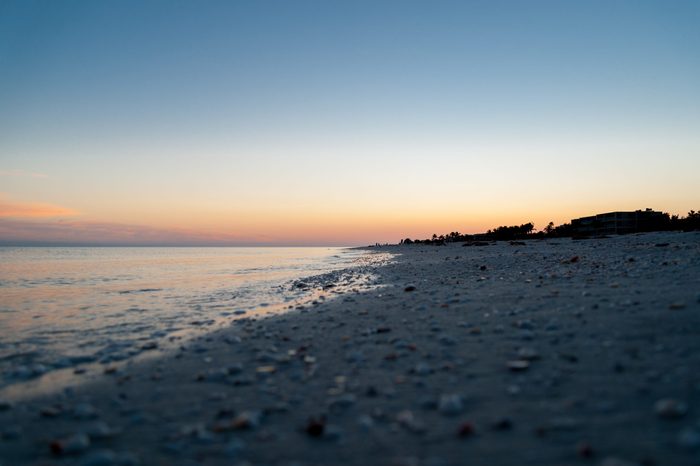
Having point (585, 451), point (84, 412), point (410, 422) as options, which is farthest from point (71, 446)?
point (585, 451)

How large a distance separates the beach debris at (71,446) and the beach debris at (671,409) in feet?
15.3

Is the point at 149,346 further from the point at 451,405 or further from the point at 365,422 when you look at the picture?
the point at 451,405

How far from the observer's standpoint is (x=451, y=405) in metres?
3.68

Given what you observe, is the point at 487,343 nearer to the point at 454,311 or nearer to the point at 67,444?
the point at 454,311

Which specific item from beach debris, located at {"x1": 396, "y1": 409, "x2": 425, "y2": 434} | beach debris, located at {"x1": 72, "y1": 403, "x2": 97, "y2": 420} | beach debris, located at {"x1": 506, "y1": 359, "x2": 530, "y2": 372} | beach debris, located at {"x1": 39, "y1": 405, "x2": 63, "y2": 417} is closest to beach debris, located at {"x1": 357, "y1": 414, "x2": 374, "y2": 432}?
beach debris, located at {"x1": 396, "y1": 409, "x2": 425, "y2": 434}

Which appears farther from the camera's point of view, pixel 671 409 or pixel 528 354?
pixel 528 354

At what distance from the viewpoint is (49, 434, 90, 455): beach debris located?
3.37 m

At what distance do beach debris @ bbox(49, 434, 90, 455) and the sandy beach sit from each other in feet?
0.04

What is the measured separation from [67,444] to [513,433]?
366 cm

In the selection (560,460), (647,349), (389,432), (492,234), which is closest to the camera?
(560,460)

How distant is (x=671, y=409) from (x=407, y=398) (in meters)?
2.14

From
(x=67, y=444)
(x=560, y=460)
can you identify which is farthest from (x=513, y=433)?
(x=67, y=444)

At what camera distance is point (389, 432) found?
3.40 meters

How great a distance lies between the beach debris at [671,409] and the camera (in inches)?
122
